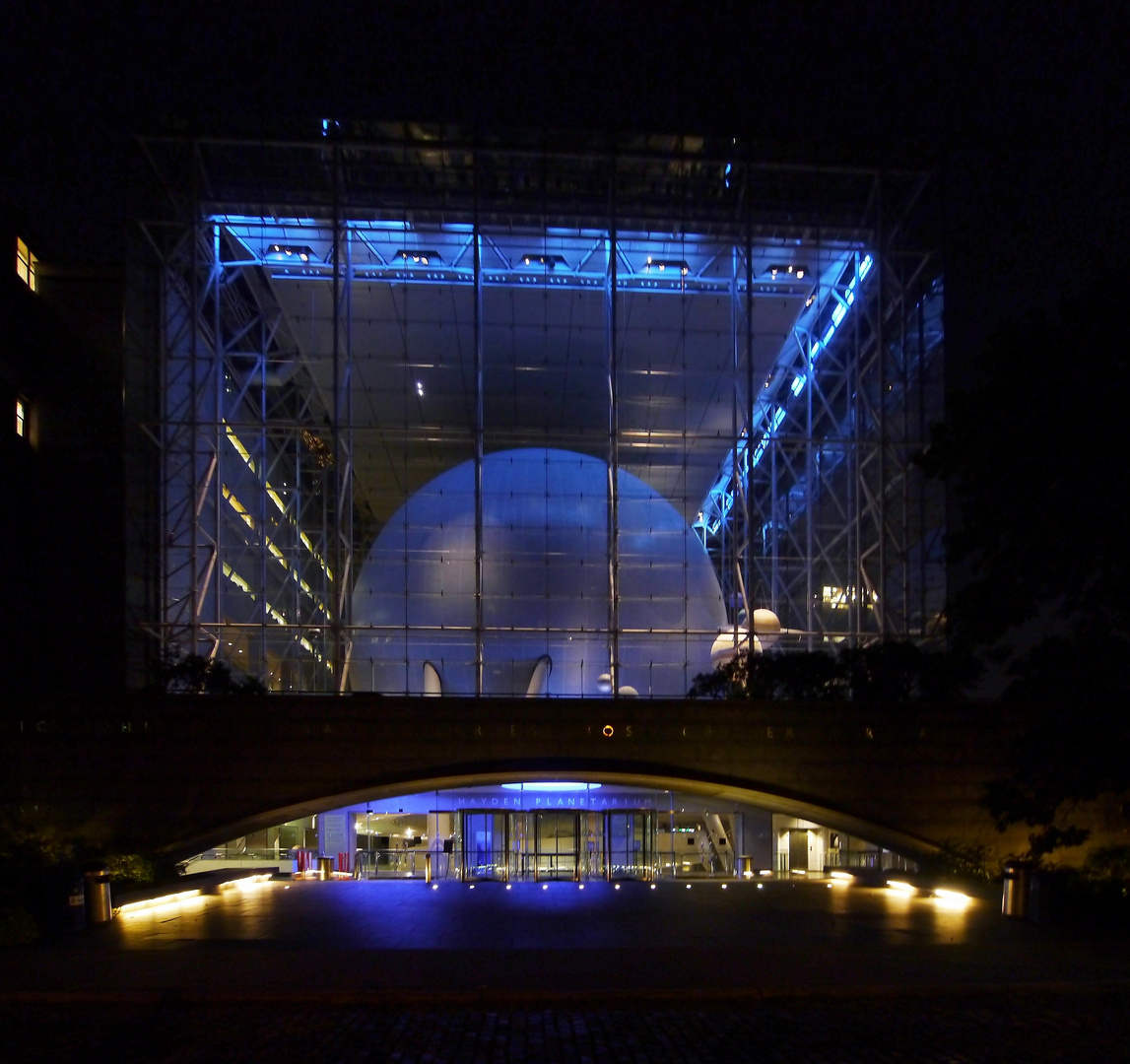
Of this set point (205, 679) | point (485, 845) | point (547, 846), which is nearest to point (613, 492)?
point (547, 846)

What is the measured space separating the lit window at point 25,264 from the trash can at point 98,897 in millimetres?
17700

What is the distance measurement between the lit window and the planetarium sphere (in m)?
12.2

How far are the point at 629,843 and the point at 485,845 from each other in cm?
405

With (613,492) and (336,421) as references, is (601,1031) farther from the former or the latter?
(336,421)

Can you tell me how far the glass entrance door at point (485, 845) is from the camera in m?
28.8

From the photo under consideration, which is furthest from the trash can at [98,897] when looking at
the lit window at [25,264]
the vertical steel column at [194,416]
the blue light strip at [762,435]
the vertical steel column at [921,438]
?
the vertical steel column at [921,438]

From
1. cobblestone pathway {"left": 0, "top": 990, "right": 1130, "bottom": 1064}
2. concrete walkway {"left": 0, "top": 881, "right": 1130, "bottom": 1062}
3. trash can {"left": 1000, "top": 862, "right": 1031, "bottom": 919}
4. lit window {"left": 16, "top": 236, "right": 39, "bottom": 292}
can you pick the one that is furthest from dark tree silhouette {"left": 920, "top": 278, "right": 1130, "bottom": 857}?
lit window {"left": 16, "top": 236, "right": 39, "bottom": 292}

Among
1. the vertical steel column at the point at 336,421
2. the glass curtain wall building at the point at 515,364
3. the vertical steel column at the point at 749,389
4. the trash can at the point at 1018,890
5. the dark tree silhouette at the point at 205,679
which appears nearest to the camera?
the trash can at the point at 1018,890

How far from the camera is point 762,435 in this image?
32.5m

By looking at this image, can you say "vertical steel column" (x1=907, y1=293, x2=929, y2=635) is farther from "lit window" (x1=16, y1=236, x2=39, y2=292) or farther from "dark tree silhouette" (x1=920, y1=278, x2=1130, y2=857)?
"lit window" (x1=16, y1=236, x2=39, y2=292)

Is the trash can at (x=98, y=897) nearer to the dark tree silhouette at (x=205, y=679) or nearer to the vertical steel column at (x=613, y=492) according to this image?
the dark tree silhouette at (x=205, y=679)

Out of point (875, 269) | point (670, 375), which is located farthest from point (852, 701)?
point (670, 375)

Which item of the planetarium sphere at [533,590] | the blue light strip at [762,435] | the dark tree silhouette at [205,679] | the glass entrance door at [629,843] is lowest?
the glass entrance door at [629,843]

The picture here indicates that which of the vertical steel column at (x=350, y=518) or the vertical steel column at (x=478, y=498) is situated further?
the vertical steel column at (x=478, y=498)
